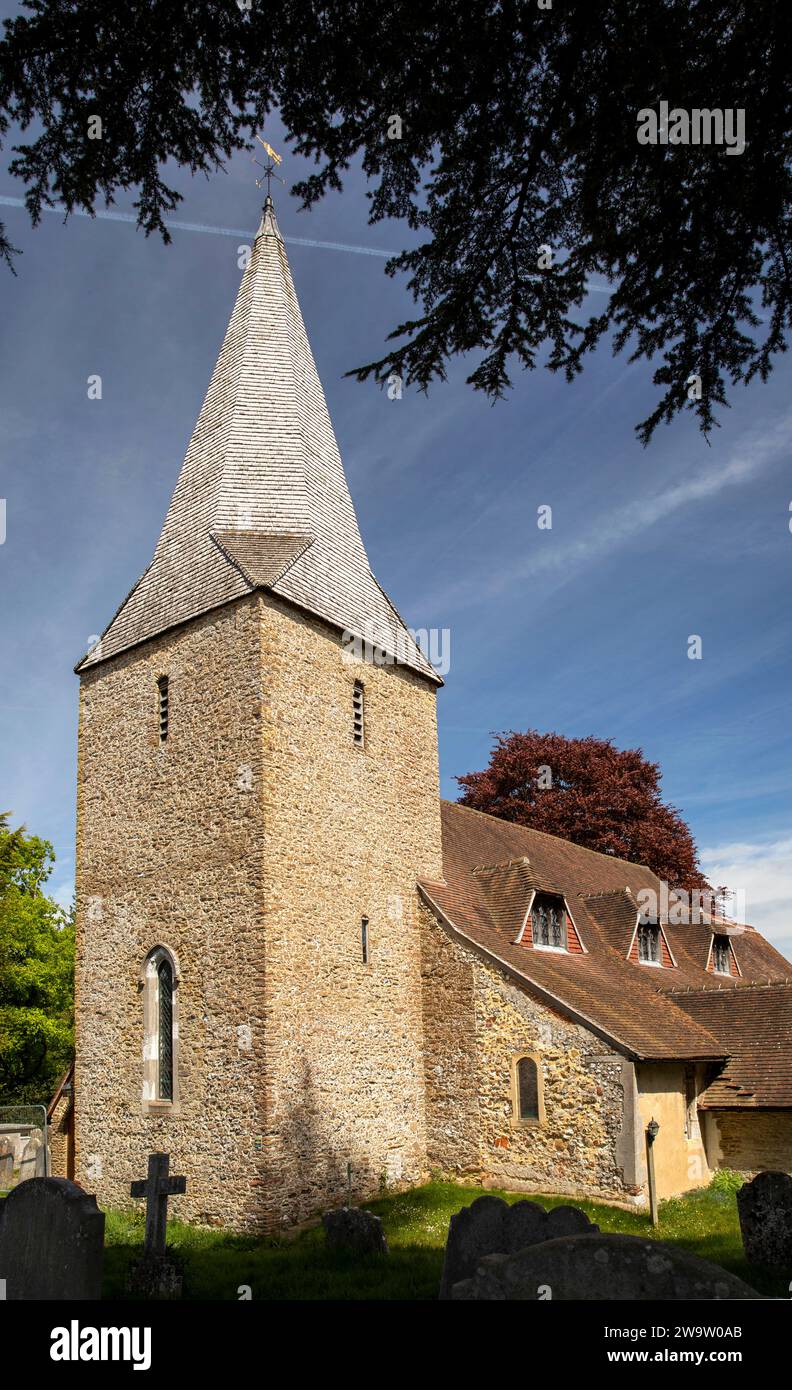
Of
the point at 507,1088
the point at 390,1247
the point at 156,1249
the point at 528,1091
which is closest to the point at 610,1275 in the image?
the point at 156,1249

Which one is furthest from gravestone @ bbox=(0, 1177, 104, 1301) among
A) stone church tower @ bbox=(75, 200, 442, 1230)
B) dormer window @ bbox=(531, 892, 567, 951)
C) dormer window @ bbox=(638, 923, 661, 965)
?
dormer window @ bbox=(638, 923, 661, 965)

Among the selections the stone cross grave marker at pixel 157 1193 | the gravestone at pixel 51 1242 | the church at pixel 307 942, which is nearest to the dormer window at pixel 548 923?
the church at pixel 307 942

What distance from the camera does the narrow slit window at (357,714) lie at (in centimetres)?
1745

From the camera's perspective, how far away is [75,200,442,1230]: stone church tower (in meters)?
14.4

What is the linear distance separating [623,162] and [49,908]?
120ft

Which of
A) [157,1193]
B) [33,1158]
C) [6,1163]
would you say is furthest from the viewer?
[33,1158]

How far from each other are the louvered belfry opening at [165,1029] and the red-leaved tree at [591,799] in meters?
19.5

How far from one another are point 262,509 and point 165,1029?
30.6 feet

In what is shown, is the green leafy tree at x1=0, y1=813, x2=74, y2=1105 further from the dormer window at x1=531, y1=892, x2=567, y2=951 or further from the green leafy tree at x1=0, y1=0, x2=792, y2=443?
the green leafy tree at x1=0, y1=0, x2=792, y2=443

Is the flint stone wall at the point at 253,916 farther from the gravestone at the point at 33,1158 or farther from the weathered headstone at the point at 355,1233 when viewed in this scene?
the gravestone at the point at 33,1158

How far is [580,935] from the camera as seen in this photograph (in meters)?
21.2

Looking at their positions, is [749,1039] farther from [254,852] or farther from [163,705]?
[163,705]
